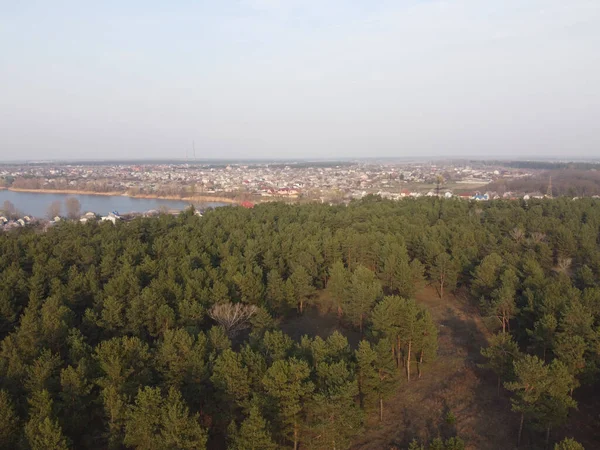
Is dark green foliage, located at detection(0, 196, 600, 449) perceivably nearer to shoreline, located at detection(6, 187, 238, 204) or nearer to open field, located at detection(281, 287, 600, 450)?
open field, located at detection(281, 287, 600, 450)

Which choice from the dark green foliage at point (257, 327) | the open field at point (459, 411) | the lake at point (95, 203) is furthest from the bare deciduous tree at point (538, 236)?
the lake at point (95, 203)

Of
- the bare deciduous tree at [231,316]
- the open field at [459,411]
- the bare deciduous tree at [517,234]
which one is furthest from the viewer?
the bare deciduous tree at [517,234]

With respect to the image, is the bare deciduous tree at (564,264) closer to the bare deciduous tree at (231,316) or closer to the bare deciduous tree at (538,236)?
the bare deciduous tree at (538,236)

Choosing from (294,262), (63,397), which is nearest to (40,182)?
(294,262)

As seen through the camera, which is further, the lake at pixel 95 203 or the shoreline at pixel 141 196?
the shoreline at pixel 141 196

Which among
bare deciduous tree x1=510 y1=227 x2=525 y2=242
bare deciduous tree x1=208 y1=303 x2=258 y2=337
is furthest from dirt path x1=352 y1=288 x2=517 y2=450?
bare deciduous tree x1=510 y1=227 x2=525 y2=242

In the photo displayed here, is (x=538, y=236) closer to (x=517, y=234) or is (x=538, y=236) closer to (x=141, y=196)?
(x=517, y=234)
